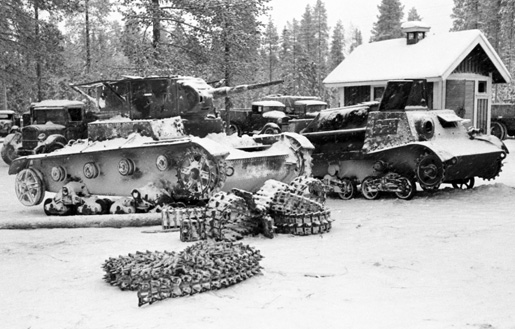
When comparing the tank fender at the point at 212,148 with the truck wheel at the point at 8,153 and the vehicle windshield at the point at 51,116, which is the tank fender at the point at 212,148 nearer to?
the vehicle windshield at the point at 51,116

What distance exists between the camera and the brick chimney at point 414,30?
83.9 feet

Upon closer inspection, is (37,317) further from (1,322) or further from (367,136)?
(367,136)

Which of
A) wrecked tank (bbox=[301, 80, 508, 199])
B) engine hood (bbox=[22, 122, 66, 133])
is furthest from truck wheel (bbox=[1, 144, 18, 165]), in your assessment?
wrecked tank (bbox=[301, 80, 508, 199])

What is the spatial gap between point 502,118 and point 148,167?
910 inches

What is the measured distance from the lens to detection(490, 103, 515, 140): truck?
30.3 m

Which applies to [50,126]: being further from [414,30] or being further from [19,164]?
[414,30]

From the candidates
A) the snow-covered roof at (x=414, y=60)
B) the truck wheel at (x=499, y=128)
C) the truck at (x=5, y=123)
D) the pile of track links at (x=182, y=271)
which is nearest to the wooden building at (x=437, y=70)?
the snow-covered roof at (x=414, y=60)

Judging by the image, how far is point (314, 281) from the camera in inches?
248

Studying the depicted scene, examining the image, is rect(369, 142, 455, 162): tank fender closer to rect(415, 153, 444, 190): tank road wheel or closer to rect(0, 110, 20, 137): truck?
rect(415, 153, 444, 190): tank road wheel

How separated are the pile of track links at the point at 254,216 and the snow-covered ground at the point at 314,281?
191 millimetres

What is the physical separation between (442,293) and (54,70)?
74.4 ft

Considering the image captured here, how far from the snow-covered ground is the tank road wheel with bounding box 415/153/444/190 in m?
1.72

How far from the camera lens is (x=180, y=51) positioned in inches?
1033

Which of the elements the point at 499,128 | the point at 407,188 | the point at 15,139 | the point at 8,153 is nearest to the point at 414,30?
the point at 499,128
